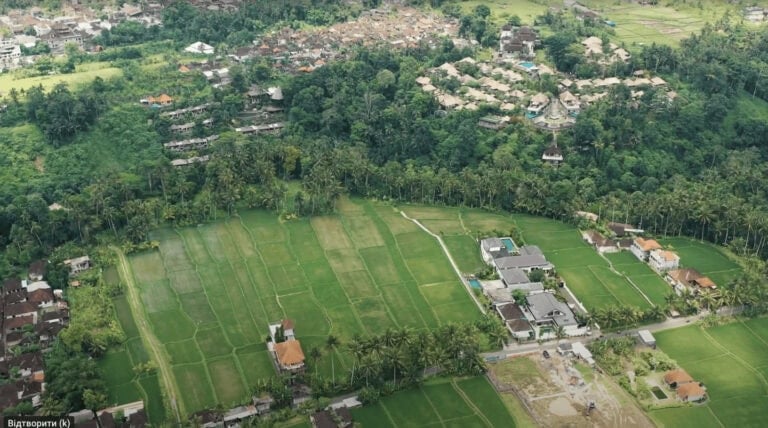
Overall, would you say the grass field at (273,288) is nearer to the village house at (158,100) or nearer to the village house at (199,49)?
the village house at (158,100)

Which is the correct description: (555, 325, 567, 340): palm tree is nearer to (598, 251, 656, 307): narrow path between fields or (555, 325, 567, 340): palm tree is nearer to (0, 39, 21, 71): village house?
(598, 251, 656, 307): narrow path between fields

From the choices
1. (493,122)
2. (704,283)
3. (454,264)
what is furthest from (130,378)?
(493,122)

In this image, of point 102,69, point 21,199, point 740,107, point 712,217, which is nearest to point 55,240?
point 21,199

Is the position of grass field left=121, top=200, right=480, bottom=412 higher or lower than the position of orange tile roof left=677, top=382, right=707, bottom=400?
lower

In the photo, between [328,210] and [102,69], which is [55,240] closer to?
[328,210]

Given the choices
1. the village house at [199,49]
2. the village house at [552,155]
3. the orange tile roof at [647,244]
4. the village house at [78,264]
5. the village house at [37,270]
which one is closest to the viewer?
the village house at [37,270]

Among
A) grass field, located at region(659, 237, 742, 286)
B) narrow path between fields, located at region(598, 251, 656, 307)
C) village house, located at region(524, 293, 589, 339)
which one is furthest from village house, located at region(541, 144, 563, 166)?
village house, located at region(524, 293, 589, 339)

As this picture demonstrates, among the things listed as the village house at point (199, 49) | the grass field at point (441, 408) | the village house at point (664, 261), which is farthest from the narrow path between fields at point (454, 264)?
the village house at point (199, 49)
